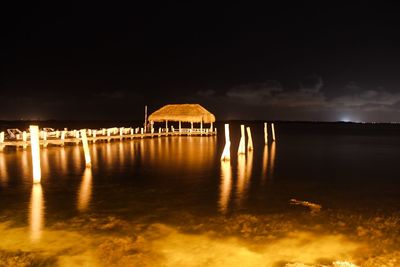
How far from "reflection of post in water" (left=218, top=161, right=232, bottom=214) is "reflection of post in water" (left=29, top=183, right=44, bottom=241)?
4713mm

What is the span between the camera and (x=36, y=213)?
10.5m

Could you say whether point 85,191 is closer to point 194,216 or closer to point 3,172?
point 194,216

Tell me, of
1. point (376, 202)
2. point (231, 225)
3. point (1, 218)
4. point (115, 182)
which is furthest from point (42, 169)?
point (376, 202)

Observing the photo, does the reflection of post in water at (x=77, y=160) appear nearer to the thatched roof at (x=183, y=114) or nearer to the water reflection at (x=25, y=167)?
the water reflection at (x=25, y=167)

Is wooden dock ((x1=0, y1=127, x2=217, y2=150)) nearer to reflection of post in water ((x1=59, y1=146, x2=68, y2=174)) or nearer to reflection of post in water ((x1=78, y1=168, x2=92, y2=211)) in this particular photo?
reflection of post in water ((x1=59, y1=146, x2=68, y2=174))

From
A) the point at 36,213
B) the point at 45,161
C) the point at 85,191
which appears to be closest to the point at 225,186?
the point at 85,191

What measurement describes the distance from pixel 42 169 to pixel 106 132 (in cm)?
1878

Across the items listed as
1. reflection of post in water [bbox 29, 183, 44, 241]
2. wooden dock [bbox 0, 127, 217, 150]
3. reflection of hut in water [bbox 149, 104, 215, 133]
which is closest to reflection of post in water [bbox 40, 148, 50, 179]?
wooden dock [bbox 0, 127, 217, 150]

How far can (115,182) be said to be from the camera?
1571cm

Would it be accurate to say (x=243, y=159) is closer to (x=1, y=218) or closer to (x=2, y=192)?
(x=2, y=192)

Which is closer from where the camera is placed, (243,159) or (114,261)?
(114,261)

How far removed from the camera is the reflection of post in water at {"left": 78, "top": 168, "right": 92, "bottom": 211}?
1153 cm

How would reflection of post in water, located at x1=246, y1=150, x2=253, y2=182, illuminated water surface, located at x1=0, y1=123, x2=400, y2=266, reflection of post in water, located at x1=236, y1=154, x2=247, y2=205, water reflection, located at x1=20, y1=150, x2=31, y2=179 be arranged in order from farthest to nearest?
reflection of post in water, located at x1=246, y1=150, x2=253, y2=182
water reflection, located at x1=20, y1=150, x2=31, y2=179
reflection of post in water, located at x1=236, y1=154, x2=247, y2=205
illuminated water surface, located at x1=0, y1=123, x2=400, y2=266

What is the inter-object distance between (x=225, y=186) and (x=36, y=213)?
6982 mm
